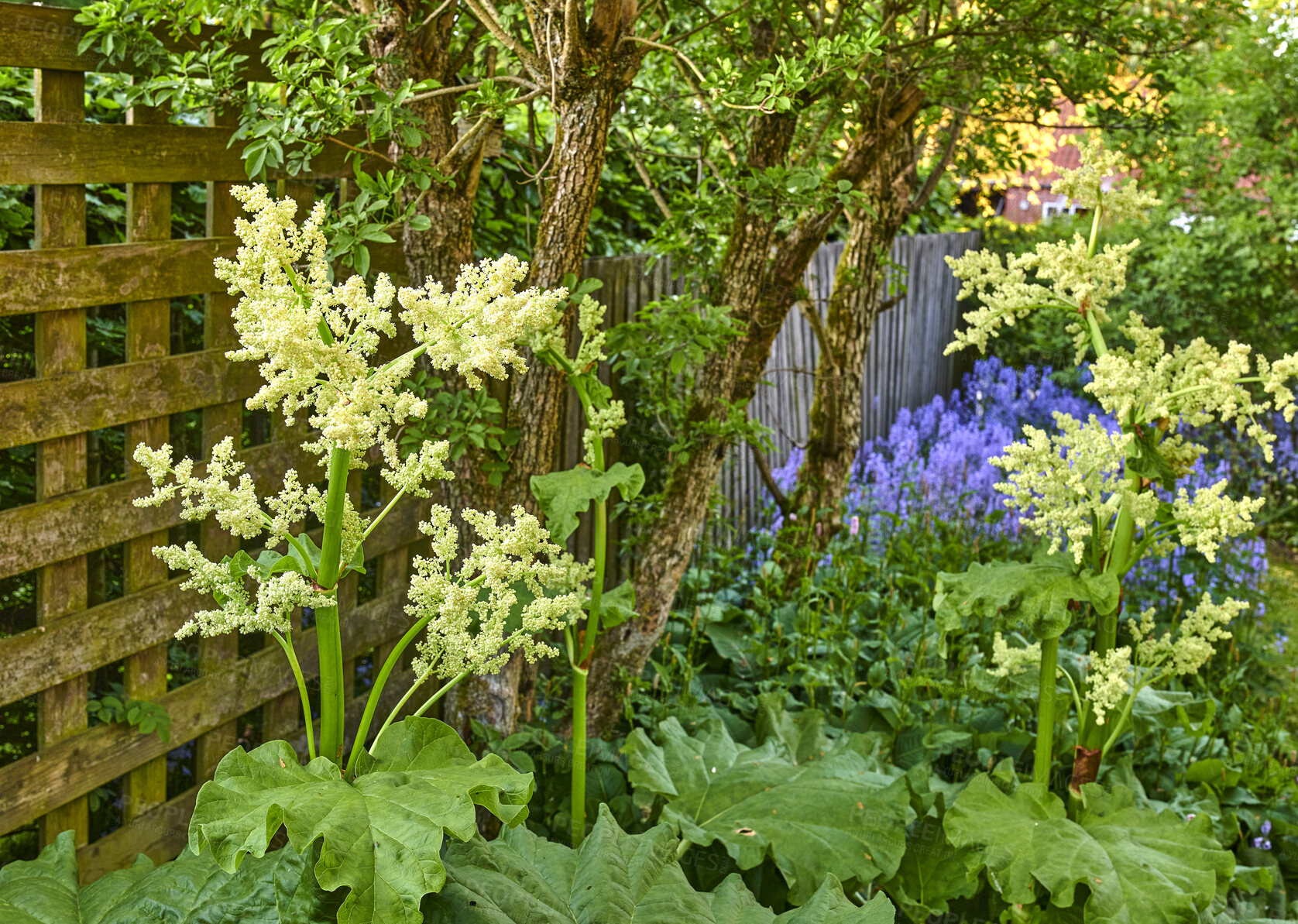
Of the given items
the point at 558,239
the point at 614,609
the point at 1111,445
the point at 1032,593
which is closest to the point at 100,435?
the point at 558,239

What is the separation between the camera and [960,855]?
2.43m

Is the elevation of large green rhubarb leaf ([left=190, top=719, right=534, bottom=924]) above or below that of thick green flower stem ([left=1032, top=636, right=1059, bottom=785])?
above

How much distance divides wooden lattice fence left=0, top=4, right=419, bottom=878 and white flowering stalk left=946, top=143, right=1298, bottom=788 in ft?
5.70

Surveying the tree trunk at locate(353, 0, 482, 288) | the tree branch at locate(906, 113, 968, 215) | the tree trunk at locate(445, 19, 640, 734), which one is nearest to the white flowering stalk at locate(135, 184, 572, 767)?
the tree trunk at locate(445, 19, 640, 734)

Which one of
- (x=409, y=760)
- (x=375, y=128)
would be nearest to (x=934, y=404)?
(x=375, y=128)

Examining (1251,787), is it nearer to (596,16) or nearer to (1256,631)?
(1256,631)

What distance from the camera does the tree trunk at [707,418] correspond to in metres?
3.44

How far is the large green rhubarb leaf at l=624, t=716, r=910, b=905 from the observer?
2.26 meters

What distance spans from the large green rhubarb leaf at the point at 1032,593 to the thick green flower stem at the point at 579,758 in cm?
84

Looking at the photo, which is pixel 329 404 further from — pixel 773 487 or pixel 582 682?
pixel 773 487

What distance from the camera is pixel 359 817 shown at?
137 cm

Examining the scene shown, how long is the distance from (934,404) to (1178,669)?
533 centimetres

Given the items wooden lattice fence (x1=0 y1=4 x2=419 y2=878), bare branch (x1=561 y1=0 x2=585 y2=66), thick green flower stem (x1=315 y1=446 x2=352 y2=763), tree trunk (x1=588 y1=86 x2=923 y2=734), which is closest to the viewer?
thick green flower stem (x1=315 y1=446 x2=352 y2=763)

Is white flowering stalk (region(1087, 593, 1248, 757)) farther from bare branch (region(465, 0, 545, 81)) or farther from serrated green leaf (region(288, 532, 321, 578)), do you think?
bare branch (region(465, 0, 545, 81))
